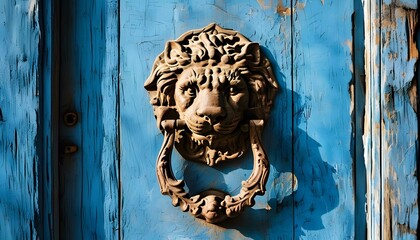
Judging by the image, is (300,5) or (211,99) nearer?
(211,99)

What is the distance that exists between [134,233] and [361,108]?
1.76ft

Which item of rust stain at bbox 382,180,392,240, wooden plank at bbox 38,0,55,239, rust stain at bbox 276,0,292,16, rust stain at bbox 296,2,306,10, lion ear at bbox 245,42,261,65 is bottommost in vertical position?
rust stain at bbox 382,180,392,240

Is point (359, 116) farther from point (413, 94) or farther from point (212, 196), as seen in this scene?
point (212, 196)

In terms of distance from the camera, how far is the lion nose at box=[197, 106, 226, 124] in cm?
165

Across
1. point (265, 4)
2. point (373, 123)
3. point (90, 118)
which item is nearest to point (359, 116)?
Result: point (373, 123)

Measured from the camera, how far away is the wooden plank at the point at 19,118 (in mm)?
1715

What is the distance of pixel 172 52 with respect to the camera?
1763 millimetres

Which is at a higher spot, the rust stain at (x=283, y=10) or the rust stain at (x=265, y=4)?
the rust stain at (x=265, y=4)

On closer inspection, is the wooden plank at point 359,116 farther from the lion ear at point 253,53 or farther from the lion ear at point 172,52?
the lion ear at point 172,52

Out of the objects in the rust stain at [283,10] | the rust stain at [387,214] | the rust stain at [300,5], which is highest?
the rust stain at [300,5]

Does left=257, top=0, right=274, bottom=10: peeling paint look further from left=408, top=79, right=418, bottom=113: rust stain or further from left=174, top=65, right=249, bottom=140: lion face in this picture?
left=408, top=79, right=418, bottom=113: rust stain

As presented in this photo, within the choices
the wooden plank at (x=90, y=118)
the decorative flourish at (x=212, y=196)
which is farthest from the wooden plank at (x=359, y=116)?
the wooden plank at (x=90, y=118)

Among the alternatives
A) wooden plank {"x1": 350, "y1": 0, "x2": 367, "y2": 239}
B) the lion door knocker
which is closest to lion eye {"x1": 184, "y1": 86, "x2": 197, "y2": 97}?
the lion door knocker

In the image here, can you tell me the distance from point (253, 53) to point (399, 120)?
326 mm
